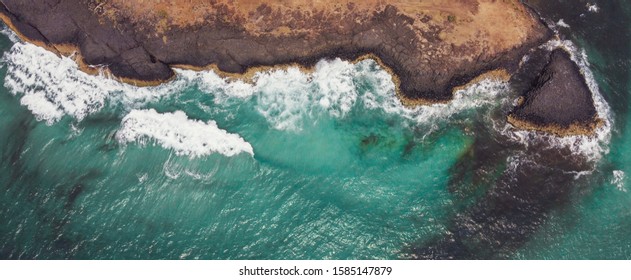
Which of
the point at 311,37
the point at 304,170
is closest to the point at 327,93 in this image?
the point at 311,37

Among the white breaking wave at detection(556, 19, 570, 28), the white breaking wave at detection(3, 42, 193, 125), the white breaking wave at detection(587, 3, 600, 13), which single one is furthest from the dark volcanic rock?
the white breaking wave at detection(3, 42, 193, 125)

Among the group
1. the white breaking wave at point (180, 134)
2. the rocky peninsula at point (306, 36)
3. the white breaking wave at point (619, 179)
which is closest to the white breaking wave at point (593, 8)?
the rocky peninsula at point (306, 36)

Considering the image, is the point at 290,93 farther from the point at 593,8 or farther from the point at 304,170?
the point at 593,8

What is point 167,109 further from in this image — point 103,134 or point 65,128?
point 65,128

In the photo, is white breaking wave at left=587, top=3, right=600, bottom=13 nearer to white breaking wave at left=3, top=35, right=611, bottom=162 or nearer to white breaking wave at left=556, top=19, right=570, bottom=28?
white breaking wave at left=556, top=19, right=570, bottom=28

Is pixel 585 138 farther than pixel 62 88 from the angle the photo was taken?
No

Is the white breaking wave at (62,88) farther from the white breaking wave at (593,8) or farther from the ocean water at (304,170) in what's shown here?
the white breaking wave at (593,8)
